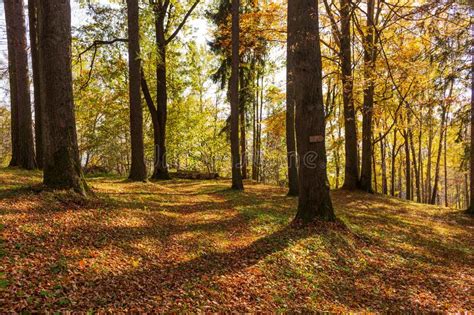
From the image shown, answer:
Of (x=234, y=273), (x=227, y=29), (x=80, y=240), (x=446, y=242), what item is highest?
(x=227, y=29)

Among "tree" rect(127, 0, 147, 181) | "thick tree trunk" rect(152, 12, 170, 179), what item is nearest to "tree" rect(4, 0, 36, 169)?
"tree" rect(127, 0, 147, 181)

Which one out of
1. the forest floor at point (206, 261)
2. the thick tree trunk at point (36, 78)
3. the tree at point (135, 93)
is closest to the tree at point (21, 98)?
the thick tree trunk at point (36, 78)

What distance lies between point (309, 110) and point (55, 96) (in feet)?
18.6

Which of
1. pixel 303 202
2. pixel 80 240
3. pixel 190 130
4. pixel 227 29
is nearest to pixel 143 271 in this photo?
pixel 80 240

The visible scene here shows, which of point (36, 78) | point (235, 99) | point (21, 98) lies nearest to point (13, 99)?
point (21, 98)

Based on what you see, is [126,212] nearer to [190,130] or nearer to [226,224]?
[226,224]

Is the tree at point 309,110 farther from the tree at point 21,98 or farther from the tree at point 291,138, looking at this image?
the tree at point 21,98

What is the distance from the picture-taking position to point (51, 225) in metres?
5.29

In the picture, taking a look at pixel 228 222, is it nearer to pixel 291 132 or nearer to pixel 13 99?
pixel 291 132

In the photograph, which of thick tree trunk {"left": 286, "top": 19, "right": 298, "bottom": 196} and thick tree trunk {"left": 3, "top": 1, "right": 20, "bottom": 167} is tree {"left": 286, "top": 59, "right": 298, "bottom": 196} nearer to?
thick tree trunk {"left": 286, "top": 19, "right": 298, "bottom": 196}

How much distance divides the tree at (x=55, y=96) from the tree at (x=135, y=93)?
608cm

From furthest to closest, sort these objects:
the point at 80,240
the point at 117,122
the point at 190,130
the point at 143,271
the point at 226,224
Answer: the point at 190,130, the point at 117,122, the point at 226,224, the point at 80,240, the point at 143,271

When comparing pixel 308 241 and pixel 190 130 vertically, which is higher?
pixel 190 130

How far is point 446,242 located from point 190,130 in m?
19.8
